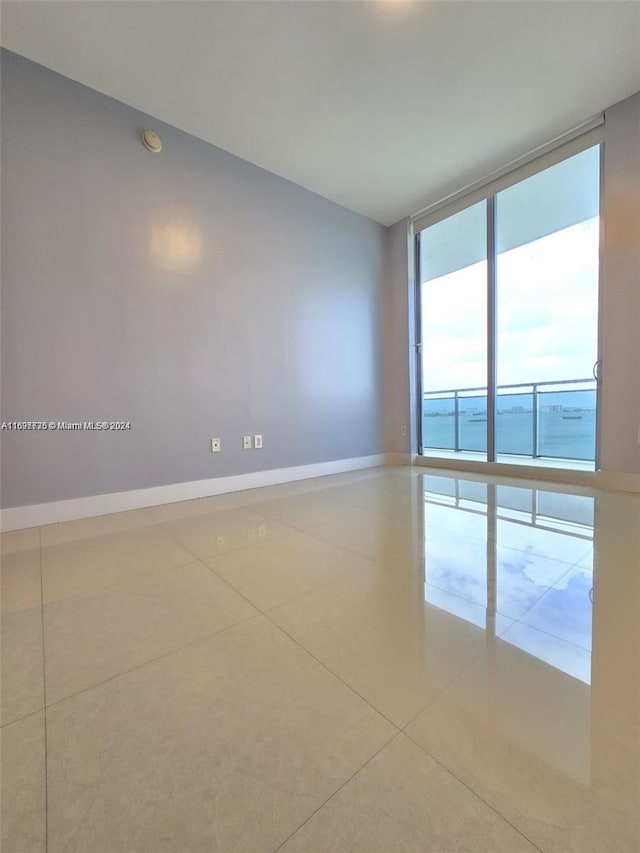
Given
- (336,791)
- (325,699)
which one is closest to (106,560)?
(325,699)

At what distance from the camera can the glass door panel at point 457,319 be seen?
3.37m

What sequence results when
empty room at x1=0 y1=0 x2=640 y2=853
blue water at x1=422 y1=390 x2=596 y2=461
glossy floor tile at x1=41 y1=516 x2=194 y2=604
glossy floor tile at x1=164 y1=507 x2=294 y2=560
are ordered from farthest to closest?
blue water at x1=422 y1=390 x2=596 y2=461, glossy floor tile at x1=164 y1=507 x2=294 y2=560, glossy floor tile at x1=41 y1=516 x2=194 y2=604, empty room at x1=0 y1=0 x2=640 y2=853

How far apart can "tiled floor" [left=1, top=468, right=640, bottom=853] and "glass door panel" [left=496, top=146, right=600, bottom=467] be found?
217cm

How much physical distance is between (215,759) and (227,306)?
2.64 meters

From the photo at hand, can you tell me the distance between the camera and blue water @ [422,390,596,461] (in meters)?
3.49

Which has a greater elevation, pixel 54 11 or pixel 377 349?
pixel 54 11

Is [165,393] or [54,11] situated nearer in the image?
[54,11]

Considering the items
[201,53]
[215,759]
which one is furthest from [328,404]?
[215,759]

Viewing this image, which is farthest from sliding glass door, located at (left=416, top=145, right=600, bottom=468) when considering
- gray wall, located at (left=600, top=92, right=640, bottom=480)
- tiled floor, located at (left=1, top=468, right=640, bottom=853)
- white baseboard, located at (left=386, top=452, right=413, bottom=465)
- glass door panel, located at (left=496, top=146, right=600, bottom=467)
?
tiled floor, located at (left=1, top=468, right=640, bottom=853)

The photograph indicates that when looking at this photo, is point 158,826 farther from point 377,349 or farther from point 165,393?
point 377,349

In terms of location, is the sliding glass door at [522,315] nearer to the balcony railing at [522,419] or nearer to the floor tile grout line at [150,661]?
the balcony railing at [522,419]

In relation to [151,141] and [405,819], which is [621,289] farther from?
[151,141]

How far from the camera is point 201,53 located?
1878mm

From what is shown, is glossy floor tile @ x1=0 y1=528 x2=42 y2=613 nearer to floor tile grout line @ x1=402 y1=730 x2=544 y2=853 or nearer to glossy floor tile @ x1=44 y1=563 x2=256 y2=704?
glossy floor tile @ x1=44 y1=563 x2=256 y2=704
